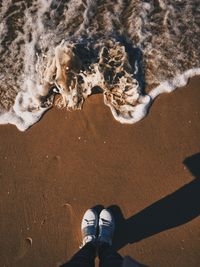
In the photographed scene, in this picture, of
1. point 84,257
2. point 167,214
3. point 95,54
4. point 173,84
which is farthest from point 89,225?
point 95,54

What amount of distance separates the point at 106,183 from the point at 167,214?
2.73 feet

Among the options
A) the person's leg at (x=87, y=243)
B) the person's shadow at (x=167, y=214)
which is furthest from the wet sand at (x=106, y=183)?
the person's leg at (x=87, y=243)

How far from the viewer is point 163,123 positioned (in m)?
5.62

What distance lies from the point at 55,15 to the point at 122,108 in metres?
1.77

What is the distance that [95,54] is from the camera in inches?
238

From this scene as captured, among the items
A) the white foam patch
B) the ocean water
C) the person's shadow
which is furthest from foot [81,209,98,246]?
the white foam patch

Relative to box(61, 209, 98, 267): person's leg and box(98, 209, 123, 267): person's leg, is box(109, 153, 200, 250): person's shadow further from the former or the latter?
box(61, 209, 98, 267): person's leg

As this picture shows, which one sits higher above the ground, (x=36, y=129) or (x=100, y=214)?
(x=36, y=129)

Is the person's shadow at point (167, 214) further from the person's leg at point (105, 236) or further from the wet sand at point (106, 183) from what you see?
the person's leg at point (105, 236)

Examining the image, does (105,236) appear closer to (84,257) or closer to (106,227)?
(106,227)

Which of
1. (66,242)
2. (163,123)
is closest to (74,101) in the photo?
(163,123)

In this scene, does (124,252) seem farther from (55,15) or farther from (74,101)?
(55,15)

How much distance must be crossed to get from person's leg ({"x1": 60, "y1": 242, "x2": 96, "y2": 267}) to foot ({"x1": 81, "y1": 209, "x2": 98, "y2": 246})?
0.39 feet

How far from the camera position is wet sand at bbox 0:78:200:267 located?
5.39 m
